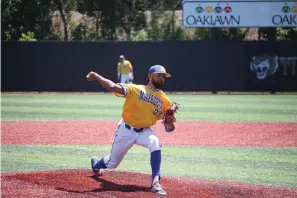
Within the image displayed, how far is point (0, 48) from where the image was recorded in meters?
28.8

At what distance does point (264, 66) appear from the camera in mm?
28750

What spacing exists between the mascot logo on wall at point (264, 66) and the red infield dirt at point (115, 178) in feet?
47.3

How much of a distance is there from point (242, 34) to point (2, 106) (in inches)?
790

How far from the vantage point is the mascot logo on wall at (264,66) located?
28672 mm

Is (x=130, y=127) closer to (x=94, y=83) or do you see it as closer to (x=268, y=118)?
(x=268, y=118)

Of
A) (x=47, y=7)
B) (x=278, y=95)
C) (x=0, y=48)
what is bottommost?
(x=278, y=95)

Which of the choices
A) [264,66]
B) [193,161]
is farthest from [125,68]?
[193,161]

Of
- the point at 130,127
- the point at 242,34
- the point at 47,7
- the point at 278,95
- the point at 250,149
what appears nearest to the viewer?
the point at 130,127

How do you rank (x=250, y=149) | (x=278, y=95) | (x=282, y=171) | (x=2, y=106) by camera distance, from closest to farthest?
(x=282, y=171) → (x=250, y=149) → (x=2, y=106) → (x=278, y=95)

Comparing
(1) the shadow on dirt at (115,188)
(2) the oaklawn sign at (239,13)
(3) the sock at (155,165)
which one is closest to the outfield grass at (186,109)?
(2) the oaklawn sign at (239,13)

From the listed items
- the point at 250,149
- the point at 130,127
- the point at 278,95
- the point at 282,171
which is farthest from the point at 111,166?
the point at 278,95

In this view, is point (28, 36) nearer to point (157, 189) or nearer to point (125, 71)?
point (125, 71)

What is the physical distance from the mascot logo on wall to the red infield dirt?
47.3 ft

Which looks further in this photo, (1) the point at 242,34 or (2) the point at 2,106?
(1) the point at 242,34
